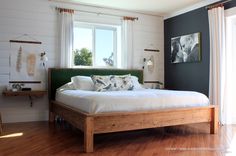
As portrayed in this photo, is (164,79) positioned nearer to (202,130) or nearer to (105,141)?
(202,130)

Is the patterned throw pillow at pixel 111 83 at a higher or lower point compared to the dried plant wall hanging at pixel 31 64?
lower

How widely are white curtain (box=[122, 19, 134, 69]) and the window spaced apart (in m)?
0.17

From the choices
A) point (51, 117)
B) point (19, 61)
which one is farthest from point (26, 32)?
point (51, 117)

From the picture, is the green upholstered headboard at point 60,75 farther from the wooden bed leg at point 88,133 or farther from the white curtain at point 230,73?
the white curtain at point 230,73

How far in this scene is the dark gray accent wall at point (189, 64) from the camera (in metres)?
4.99

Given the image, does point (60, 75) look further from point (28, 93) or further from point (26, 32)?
point (26, 32)

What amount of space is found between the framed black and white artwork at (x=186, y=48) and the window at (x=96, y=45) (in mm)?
1329

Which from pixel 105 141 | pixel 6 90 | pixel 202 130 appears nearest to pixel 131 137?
pixel 105 141

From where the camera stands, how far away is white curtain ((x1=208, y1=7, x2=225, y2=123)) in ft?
14.6

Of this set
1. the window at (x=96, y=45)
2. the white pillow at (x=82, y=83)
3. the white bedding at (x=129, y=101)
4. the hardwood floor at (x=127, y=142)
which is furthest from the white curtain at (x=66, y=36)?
the hardwood floor at (x=127, y=142)

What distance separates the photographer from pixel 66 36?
16.5ft

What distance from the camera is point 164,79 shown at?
20.7 feet

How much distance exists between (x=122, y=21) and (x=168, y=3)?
1.14 metres

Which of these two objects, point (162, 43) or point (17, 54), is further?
point (162, 43)
